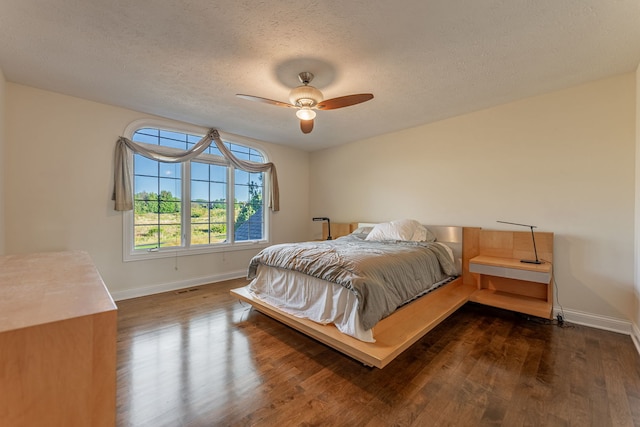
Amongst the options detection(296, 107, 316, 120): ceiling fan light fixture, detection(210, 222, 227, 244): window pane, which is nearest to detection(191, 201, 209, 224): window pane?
detection(210, 222, 227, 244): window pane

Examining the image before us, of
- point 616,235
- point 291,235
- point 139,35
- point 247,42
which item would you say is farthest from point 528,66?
point 291,235

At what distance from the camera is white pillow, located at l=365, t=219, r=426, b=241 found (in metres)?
3.50

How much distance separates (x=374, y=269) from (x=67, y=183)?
364 centimetres

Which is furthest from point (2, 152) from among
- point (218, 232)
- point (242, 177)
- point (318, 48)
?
point (318, 48)

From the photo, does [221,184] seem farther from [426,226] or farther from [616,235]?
[616,235]

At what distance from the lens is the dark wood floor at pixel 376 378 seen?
1551 millimetres

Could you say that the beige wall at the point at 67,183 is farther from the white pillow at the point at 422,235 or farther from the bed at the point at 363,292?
the white pillow at the point at 422,235

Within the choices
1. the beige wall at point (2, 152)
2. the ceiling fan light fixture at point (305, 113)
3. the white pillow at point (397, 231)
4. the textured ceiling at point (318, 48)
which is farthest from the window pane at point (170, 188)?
the white pillow at point (397, 231)

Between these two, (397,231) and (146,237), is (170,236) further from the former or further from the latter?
(397,231)

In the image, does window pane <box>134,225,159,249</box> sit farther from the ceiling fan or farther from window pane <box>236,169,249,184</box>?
the ceiling fan

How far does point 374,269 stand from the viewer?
87.6 inches

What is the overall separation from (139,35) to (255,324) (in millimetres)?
2688

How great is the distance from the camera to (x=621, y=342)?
2389 millimetres

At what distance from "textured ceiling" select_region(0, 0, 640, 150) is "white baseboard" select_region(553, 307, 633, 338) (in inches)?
93.5
